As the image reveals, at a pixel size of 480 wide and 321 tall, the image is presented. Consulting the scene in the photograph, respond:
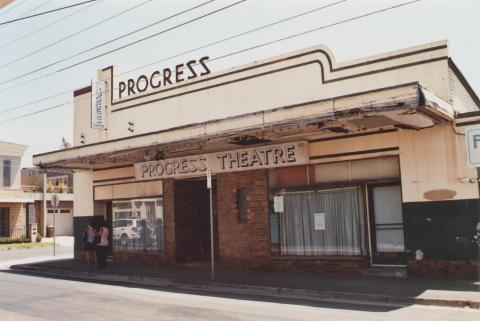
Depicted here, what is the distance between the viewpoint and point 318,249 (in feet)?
47.8

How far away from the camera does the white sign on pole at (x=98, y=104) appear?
798 inches

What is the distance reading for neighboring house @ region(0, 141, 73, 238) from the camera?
3931 centimetres

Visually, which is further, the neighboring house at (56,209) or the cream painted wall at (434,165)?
the neighboring house at (56,209)

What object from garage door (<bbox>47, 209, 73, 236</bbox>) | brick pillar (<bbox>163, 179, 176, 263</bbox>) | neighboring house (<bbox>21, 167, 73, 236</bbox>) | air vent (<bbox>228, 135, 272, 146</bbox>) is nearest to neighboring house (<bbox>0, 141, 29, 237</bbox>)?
neighboring house (<bbox>21, 167, 73, 236</bbox>)

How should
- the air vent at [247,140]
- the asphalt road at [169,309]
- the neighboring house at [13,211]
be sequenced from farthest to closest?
the neighboring house at [13,211], the air vent at [247,140], the asphalt road at [169,309]

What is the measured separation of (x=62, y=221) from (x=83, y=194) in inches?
966

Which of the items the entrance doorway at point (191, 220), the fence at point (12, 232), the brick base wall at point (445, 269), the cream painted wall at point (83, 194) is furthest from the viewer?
the fence at point (12, 232)

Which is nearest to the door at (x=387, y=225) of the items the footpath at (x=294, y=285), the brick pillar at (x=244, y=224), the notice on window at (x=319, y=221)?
the footpath at (x=294, y=285)

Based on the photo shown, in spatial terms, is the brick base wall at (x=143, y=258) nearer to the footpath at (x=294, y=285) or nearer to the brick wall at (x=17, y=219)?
the footpath at (x=294, y=285)

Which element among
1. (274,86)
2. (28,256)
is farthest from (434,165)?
(28,256)

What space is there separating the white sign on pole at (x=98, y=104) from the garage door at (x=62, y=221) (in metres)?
26.0

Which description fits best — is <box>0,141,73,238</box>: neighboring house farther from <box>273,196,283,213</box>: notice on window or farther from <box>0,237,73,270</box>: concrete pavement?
<box>273,196,283,213</box>: notice on window

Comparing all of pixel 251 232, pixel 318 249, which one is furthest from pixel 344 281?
pixel 251 232

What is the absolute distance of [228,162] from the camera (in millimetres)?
16391
